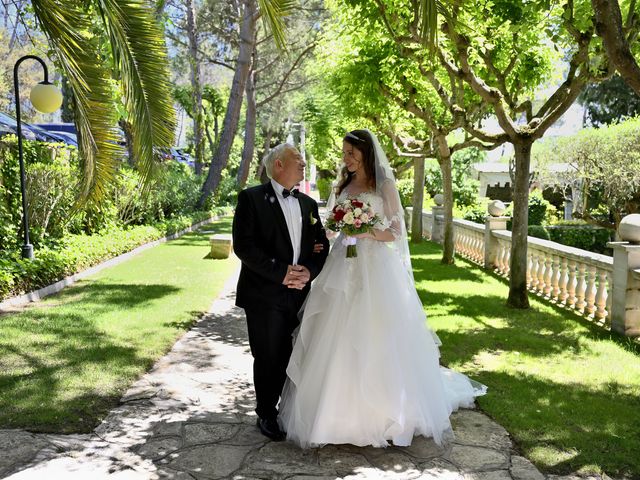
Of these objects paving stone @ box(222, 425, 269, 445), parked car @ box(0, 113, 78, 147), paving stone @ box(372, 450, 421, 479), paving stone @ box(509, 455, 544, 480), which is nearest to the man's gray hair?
paving stone @ box(222, 425, 269, 445)

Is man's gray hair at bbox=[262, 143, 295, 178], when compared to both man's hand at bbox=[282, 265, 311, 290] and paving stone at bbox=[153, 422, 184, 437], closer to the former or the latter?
man's hand at bbox=[282, 265, 311, 290]

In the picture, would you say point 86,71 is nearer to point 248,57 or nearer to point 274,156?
point 274,156

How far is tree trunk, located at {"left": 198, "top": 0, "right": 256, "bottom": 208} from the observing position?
860 inches

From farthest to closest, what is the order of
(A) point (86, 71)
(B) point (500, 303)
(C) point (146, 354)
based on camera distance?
(B) point (500, 303), (A) point (86, 71), (C) point (146, 354)

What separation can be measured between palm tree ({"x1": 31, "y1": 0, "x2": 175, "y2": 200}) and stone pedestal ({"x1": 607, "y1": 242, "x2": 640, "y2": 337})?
574cm

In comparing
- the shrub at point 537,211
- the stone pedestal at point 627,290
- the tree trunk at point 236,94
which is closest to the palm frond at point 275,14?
the stone pedestal at point 627,290

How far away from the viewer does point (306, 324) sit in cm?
426

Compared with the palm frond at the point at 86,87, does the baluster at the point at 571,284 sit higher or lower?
lower

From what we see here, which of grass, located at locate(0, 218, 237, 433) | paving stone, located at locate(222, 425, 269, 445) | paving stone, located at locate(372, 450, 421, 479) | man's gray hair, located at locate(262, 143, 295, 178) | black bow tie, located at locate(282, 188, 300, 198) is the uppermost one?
man's gray hair, located at locate(262, 143, 295, 178)

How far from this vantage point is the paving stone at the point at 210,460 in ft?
12.3

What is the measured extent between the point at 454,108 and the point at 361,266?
7923 mm

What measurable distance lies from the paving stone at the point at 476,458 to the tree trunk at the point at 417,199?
52.4ft

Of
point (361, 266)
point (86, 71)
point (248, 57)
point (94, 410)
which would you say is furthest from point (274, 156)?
point (248, 57)

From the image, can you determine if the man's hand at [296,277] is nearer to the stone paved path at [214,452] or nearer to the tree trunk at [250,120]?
the stone paved path at [214,452]
